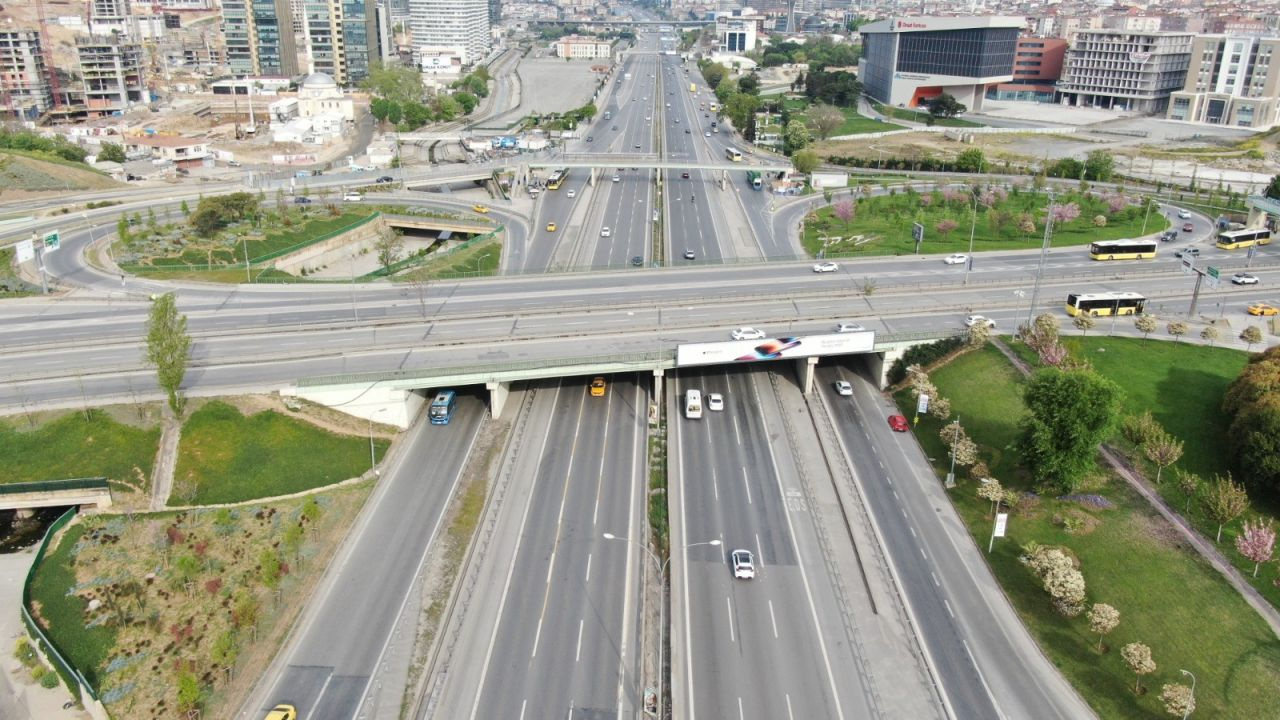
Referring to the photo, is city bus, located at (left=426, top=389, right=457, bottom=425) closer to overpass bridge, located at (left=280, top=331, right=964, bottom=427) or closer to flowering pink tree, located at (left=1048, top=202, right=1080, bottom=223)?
overpass bridge, located at (left=280, top=331, right=964, bottom=427)

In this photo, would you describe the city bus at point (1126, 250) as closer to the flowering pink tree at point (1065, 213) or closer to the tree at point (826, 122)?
the flowering pink tree at point (1065, 213)

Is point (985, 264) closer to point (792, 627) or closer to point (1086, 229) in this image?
point (1086, 229)

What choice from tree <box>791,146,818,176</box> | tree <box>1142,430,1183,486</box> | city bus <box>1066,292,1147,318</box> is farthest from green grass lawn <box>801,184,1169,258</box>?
tree <box>1142,430,1183,486</box>

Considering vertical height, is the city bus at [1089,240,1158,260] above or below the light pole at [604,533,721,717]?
above

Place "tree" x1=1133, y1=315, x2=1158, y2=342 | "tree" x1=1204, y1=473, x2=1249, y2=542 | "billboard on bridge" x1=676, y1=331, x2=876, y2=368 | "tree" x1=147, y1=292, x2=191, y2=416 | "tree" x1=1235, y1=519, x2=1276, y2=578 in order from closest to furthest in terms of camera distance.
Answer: "tree" x1=1235, y1=519, x2=1276, y2=578 → "tree" x1=1204, y1=473, x2=1249, y2=542 → "tree" x1=147, y1=292, x2=191, y2=416 → "billboard on bridge" x1=676, y1=331, x2=876, y2=368 → "tree" x1=1133, y1=315, x2=1158, y2=342

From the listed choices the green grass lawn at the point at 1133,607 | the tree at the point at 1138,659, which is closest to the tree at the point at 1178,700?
the tree at the point at 1138,659

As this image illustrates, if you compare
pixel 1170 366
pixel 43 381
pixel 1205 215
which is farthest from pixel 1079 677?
pixel 1205 215
